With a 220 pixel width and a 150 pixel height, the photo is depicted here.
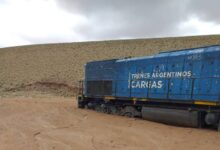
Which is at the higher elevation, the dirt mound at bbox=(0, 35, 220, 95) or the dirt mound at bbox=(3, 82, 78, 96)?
the dirt mound at bbox=(0, 35, 220, 95)

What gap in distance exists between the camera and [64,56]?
62.7 m

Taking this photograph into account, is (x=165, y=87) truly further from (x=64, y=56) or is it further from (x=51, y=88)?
(x=64, y=56)

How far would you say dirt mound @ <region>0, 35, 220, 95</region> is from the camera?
50.8m

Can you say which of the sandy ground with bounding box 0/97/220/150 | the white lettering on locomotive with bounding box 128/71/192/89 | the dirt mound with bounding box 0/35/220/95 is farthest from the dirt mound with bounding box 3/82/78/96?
the sandy ground with bounding box 0/97/220/150

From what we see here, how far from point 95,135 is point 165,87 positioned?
581cm

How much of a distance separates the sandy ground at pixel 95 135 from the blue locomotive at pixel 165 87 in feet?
2.61

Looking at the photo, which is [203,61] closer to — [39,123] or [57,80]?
[39,123]

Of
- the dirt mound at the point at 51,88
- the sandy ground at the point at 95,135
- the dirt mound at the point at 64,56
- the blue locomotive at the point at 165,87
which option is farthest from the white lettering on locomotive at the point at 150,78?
the dirt mound at the point at 64,56

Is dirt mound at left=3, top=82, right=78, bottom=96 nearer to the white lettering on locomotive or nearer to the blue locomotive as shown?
the blue locomotive

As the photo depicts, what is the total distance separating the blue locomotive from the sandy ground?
0.79m

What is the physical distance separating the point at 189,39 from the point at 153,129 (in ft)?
140

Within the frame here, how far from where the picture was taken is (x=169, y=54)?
19500 millimetres

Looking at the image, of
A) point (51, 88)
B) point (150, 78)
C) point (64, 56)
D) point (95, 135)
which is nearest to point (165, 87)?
point (150, 78)

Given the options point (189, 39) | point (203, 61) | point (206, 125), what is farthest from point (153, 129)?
point (189, 39)
